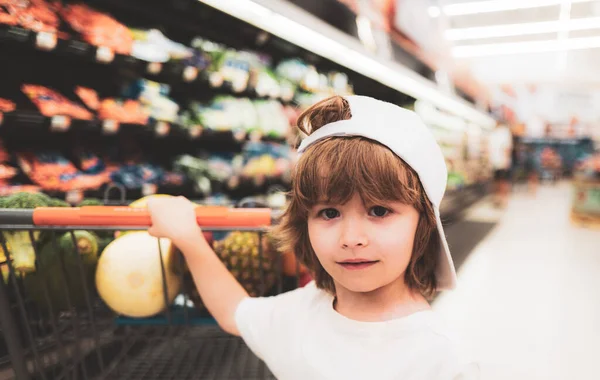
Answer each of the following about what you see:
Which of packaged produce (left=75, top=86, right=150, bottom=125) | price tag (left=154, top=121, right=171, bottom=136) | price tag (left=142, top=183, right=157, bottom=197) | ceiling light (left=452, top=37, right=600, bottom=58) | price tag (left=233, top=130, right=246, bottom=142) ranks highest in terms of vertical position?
ceiling light (left=452, top=37, right=600, bottom=58)

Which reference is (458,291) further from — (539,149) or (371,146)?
(539,149)

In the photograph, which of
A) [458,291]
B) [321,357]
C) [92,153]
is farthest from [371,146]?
[458,291]

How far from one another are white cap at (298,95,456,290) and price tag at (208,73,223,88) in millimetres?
2318

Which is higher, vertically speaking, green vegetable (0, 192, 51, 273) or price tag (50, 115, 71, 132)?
price tag (50, 115, 71, 132)

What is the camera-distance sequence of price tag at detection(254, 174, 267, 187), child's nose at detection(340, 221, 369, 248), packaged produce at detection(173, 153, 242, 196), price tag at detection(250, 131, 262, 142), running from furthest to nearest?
price tag at detection(254, 174, 267, 187), price tag at detection(250, 131, 262, 142), packaged produce at detection(173, 153, 242, 196), child's nose at detection(340, 221, 369, 248)

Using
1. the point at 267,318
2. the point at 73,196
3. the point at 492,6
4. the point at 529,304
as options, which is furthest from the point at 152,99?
the point at 492,6

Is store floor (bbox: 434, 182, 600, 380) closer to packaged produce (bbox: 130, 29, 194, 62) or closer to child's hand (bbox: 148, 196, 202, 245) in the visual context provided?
child's hand (bbox: 148, 196, 202, 245)

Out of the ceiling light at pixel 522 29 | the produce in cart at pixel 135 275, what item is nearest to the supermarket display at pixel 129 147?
the produce in cart at pixel 135 275

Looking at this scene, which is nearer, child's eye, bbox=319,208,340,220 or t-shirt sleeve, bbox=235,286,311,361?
child's eye, bbox=319,208,340,220

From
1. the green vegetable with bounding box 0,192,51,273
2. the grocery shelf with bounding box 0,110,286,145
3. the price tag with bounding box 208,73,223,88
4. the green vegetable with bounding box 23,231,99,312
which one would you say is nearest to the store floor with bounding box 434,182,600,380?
the green vegetable with bounding box 23,231,99,312

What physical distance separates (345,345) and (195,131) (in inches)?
90.6

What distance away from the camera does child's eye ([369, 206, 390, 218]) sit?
837 mm

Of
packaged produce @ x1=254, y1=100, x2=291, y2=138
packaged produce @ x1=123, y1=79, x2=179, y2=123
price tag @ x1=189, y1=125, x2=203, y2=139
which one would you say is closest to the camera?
packaged produce @ x1=123, y1=79, x2=179, y2=123

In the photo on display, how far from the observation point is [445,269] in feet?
3.11
